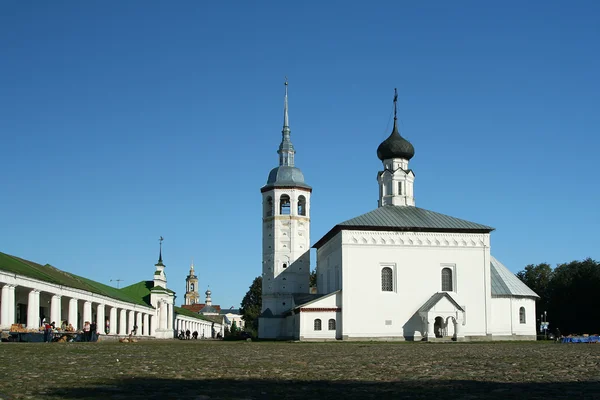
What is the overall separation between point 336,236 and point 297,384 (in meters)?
38.6

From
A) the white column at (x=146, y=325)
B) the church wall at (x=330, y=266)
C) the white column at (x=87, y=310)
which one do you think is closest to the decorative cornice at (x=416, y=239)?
the church wall at (x=330, y=266)

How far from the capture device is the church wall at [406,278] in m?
45.1

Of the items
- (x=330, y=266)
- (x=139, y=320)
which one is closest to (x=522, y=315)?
(x=330, y=266)

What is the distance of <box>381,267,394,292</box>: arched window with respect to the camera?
4597 cm

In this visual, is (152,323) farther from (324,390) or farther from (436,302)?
(324,390)

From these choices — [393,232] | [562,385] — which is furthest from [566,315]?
[562,385]

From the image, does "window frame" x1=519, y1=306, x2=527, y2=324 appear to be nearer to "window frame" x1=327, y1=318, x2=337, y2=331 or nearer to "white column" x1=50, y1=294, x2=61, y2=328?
"window frame" x1=327, y1=318, x2=337, y2=331

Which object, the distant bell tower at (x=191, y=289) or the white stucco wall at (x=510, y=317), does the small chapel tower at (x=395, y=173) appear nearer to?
the white stucco wall at (x=510, y=317)

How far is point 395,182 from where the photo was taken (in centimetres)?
5312

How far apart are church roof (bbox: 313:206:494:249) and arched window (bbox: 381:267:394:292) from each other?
271 centimetres

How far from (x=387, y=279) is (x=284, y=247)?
12.8 m

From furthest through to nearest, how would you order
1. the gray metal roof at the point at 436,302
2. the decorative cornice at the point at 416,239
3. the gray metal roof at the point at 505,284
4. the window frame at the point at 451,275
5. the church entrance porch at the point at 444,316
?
the gray metal roof at the point at 505,284
the window frame at the point at 451,275
the decorative cornice at the point at 416,239
the gray metal roof at the point at 436,302
the church entrance porch at the point at 444,316

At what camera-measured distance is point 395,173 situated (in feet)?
A: 174

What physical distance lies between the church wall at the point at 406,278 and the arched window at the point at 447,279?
0.37 m
